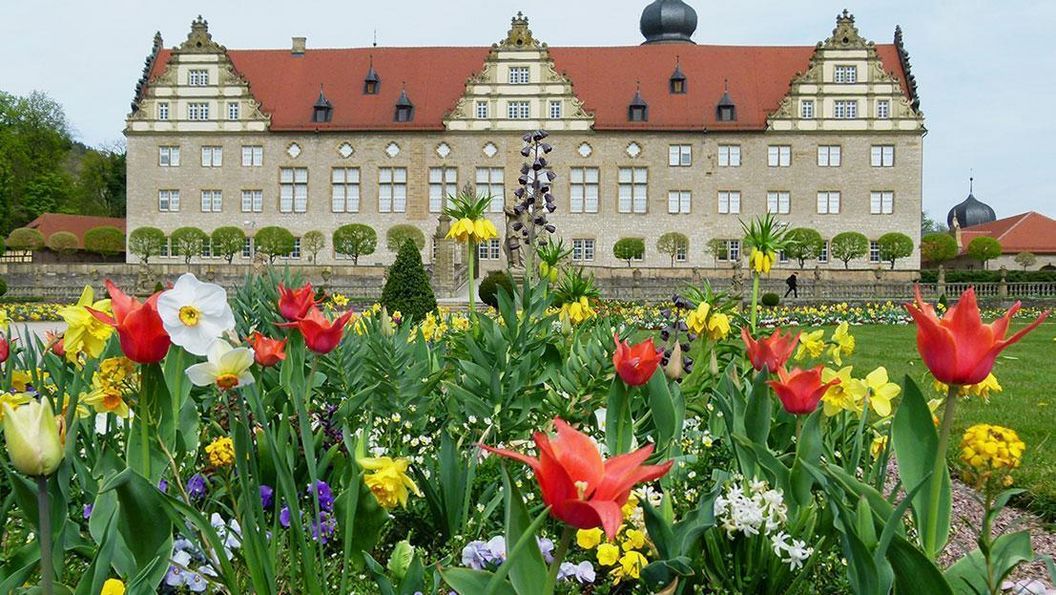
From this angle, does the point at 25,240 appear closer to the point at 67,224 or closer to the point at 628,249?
the point at 67,224

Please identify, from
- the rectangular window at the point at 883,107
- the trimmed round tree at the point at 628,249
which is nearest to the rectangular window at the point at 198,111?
the trimmed round tree at the point at 628,249

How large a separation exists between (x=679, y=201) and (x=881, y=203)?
8439mm

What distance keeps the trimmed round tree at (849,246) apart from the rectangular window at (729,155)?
5264mm

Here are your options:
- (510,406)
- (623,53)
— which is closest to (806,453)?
(510,406)

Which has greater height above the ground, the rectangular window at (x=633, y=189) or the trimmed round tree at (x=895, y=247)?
the rectangular window at (x=633, y=189)

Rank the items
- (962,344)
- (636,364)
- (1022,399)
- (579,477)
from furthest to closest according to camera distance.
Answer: (1022,399) → (636,364) → (962,344) → (579,477)

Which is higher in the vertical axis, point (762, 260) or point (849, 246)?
point (849, 246)

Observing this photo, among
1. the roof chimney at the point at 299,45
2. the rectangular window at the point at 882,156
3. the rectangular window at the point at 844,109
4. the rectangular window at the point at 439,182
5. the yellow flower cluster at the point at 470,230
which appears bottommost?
the yellow flower cluster at the point at 470,230

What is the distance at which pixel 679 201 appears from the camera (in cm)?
3747

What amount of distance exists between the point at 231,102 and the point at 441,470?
125ft

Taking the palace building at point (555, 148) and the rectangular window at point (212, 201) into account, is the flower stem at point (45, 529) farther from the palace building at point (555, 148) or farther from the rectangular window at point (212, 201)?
the rectangular window at point (212, 201)

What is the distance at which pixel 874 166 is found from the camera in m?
36.5

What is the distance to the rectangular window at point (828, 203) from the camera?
37.0 m

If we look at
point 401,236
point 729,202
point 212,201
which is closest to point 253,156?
point 212,201
